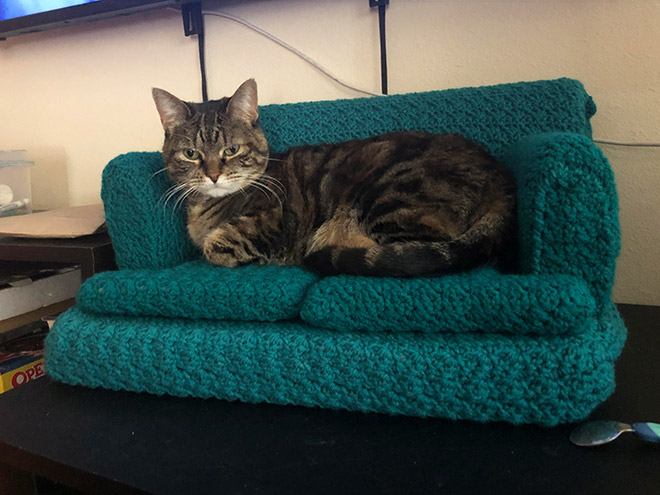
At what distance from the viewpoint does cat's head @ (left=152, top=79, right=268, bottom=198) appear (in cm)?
113

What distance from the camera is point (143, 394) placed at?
0.85 metres

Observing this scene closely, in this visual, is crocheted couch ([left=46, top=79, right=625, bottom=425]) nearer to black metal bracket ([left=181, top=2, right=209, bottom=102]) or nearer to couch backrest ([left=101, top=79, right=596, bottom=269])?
couch backrest ([left=101, top=79, right=596, bottom=269])

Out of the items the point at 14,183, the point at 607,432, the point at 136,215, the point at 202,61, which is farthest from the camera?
the point at 14,183

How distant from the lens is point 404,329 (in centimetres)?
73

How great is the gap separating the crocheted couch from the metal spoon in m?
0.03

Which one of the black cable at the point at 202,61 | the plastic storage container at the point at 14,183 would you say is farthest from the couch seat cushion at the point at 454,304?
the plastic storage container at the point at 14,183

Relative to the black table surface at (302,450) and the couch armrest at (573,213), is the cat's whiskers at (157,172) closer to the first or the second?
the black table surface at (302,450)

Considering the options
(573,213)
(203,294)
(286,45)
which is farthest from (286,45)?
(573,213)

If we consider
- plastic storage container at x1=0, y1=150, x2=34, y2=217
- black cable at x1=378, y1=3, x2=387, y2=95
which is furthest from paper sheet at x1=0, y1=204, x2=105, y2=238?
black cable at x1=378, y1=3, x2=387, y2=95

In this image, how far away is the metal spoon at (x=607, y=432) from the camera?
25.0 inches

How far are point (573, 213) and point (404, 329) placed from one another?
12.6 inches

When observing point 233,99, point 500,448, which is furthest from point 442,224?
point 233,99

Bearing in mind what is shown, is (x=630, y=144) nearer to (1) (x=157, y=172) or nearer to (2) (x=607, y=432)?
(2) (x=607, y=432)

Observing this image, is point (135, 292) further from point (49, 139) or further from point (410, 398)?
point (49, 139)
